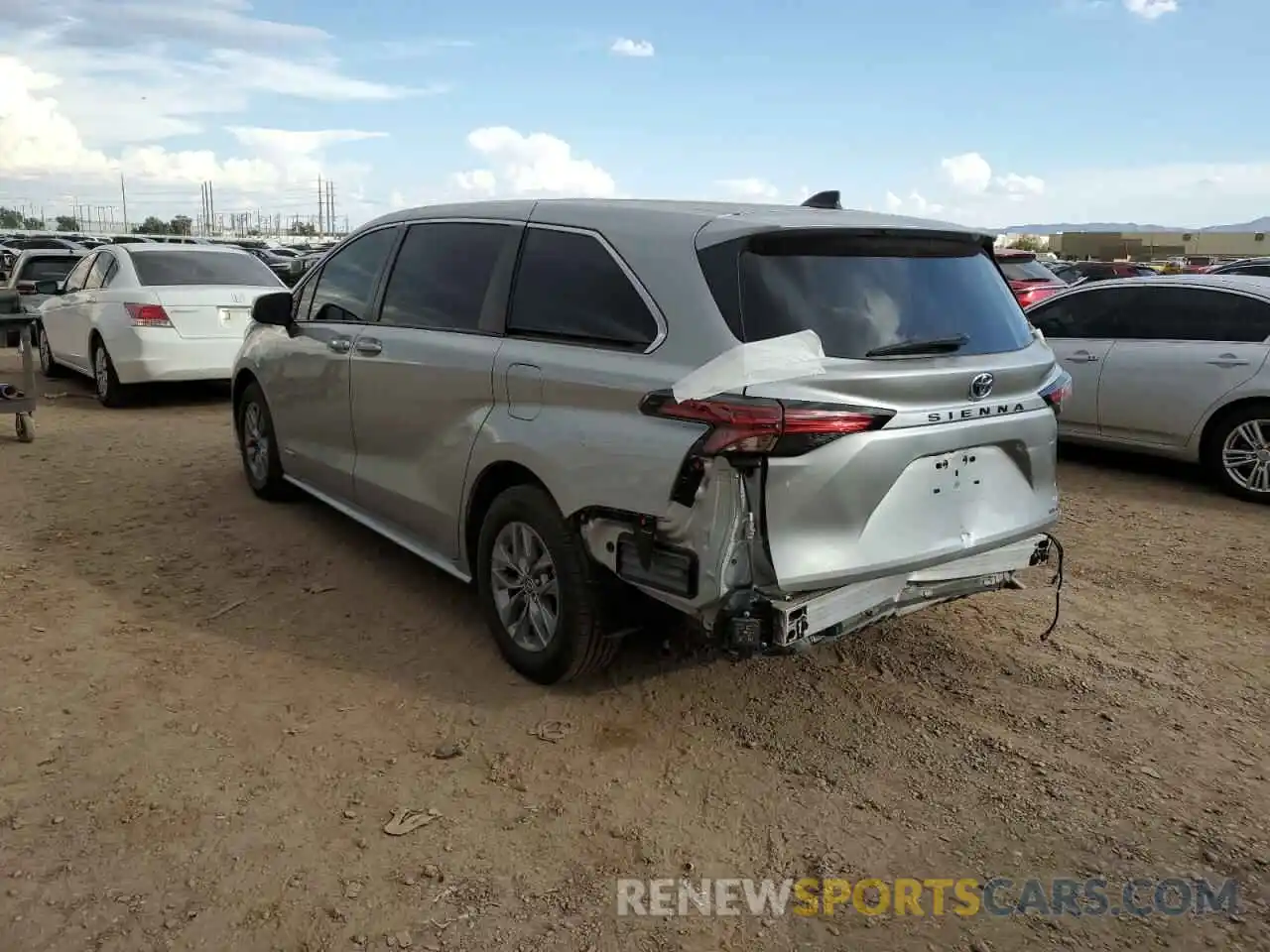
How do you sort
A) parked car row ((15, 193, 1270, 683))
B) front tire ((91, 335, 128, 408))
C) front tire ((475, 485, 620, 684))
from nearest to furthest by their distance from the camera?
parked car row ((15, 193, 1270, 683))
front tire ((475, 485, 620, 684))
front tire ((91, 335, 128, 408))

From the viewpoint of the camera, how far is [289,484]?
6469 mm

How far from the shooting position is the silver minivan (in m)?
3.16

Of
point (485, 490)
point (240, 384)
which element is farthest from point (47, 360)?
point (485, 490)

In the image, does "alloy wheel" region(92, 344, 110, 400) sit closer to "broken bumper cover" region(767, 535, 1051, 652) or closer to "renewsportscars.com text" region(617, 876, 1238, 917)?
"broken bumper cover" region(767, 535, 1051, 652)

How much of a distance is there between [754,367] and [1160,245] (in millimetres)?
88224

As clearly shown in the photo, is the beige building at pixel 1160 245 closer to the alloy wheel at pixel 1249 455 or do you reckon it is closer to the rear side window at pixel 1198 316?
the rear side window at pixel 1198 316

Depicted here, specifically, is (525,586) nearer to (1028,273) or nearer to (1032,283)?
(1032,283)

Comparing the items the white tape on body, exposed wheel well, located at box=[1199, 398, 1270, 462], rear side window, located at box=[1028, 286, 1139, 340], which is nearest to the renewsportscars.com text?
the white tape on body

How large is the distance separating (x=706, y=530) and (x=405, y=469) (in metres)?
2.01

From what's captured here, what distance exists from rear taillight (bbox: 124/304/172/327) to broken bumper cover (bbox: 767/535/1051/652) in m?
8.63

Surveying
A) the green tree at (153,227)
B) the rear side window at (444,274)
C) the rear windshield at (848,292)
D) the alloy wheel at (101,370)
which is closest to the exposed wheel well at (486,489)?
the rear side window at (444,274)

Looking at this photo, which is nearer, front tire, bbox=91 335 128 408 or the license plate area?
the license plate area

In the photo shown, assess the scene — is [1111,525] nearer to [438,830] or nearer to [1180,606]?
[1180,606]

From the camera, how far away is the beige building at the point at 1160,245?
69.1m
